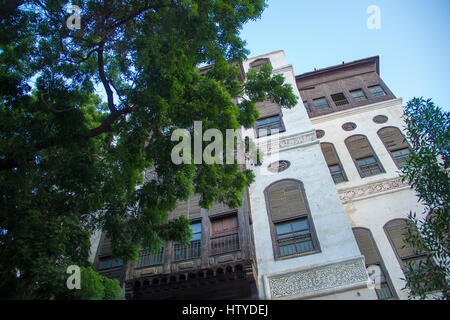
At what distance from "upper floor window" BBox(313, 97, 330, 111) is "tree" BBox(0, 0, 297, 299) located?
10.0 meters

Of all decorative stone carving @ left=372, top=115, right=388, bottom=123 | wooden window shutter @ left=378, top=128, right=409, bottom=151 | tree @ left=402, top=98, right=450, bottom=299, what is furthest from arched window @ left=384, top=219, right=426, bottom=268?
decorative stone carving @ left=372, top=115, right=388, bottom=123

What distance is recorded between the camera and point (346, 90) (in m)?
18.7

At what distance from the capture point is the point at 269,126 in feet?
51.1

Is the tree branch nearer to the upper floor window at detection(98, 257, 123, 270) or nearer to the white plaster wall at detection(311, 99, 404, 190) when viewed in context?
the upper floor window at detection(98, 257, 123, 270)

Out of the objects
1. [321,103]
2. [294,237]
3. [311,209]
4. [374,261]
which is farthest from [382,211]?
[321,103]

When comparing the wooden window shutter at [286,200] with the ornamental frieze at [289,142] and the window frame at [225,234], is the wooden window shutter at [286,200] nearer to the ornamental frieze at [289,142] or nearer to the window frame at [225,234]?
the window frame at [225,234]

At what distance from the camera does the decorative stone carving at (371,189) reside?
12.9 m

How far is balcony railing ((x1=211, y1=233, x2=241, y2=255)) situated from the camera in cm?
1020

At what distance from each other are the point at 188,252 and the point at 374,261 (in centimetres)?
582

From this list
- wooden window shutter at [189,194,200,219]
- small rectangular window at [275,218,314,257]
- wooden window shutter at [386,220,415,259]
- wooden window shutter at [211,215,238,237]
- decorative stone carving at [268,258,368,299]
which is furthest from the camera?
wooden window shutter at [189,194,200,219]

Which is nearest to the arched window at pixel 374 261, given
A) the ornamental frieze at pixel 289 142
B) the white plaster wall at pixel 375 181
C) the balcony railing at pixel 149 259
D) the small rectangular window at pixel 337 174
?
the white plaster wall at pixel 375 181

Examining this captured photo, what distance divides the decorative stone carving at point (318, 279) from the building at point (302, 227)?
0.09ft
